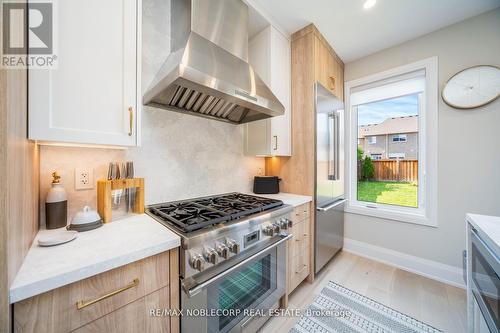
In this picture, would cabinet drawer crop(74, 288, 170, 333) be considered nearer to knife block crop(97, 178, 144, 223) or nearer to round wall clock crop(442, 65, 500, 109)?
knife block crop(97, 178, 144, 223)

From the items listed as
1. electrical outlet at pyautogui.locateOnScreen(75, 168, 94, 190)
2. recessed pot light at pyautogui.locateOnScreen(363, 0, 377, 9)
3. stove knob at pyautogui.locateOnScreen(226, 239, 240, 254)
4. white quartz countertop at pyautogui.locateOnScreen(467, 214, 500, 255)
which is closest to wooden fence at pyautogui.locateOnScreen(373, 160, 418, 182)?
white quartz countertop at pyautogui.locateOnScreen(467, 214, 500, 255)

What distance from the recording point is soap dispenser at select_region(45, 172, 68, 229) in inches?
36.5

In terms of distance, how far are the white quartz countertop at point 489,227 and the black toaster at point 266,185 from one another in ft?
4.57

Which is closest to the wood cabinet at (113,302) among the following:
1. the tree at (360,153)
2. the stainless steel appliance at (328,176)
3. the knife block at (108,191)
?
the knife block at (108,191)

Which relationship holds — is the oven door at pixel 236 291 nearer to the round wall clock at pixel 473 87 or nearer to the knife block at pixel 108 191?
the knife block at pixel 108 191

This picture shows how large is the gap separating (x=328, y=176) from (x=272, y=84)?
1.22 m

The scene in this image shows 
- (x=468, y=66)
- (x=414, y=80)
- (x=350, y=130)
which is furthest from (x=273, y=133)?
(x=468, y=66)

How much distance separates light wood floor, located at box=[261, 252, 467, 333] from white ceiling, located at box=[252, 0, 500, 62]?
8.73 ft

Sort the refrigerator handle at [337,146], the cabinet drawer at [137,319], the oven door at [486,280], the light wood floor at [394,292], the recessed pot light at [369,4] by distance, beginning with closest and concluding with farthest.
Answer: the cabinet drawer at [137,319] < the oven door at [486,280] < the light wood floor at [394,292] < the recessed pot light at [369,4] < the refrigerator handle at [337,146]

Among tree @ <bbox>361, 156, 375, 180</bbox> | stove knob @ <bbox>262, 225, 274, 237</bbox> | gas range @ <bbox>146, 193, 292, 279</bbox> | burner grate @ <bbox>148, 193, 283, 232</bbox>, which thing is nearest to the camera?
gas range @ <bbox>146, 193, 292, 279</bbox>

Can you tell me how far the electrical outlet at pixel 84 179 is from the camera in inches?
41.8

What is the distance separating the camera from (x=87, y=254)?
2.22ft

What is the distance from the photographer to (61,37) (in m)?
0.77

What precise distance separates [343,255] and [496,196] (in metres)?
1.57
